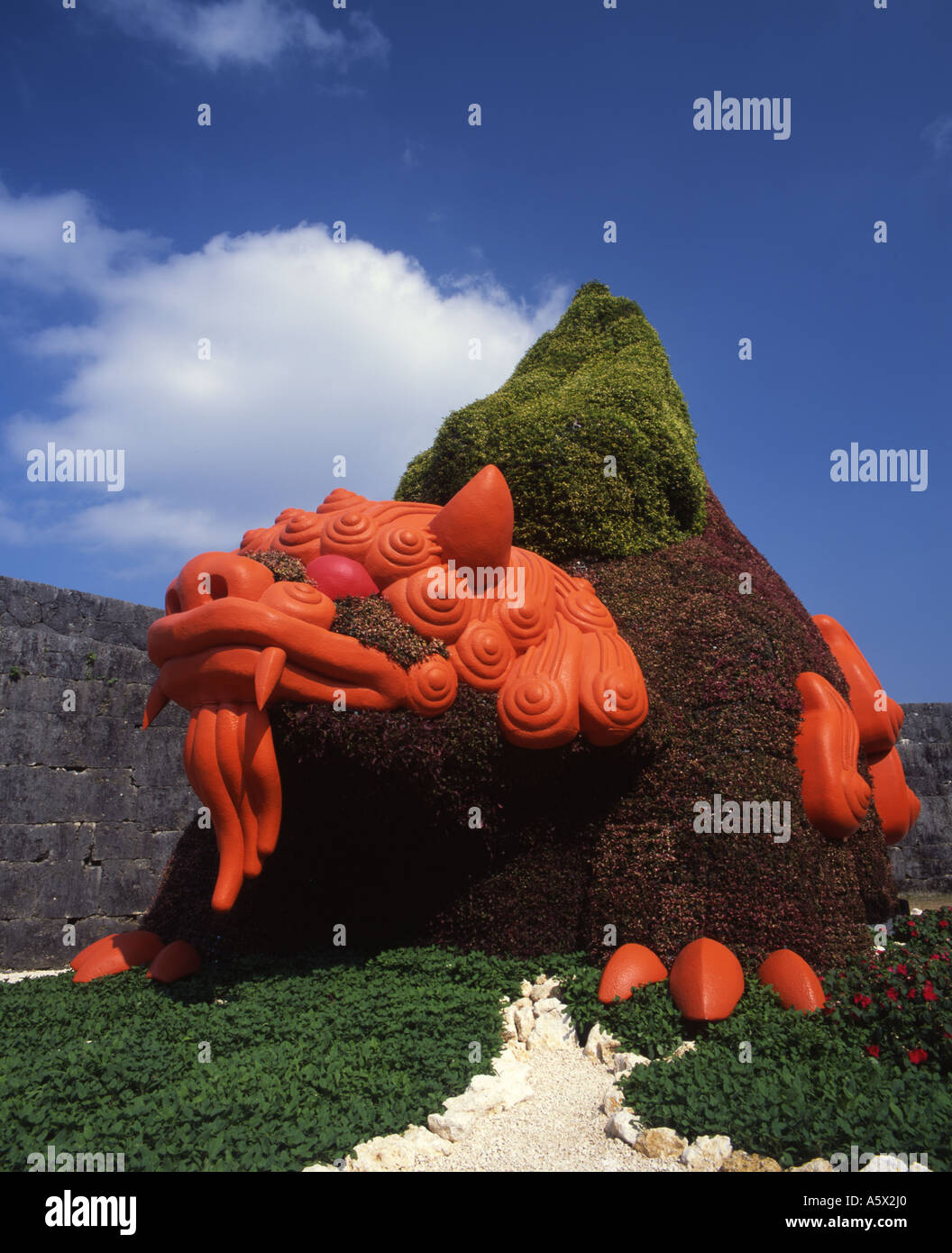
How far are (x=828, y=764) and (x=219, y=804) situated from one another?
10.4 ft

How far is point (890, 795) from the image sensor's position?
6.26 metres

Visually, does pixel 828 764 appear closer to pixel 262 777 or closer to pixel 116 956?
pixel 262 777

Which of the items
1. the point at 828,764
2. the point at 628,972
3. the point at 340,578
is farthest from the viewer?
the point at 828,764

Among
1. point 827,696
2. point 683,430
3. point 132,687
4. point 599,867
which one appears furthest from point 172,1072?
point 683,430

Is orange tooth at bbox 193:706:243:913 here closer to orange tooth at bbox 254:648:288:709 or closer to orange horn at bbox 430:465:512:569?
orange tooth at bbox 254:648:288:709

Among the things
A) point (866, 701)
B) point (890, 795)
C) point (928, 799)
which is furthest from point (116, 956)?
point (928, 799)

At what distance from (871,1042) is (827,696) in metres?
1.84

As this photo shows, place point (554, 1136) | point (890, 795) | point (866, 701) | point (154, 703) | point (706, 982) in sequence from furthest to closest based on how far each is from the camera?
point (890, 795) → point (866, 701) → point (154, 703) → point (706, 982) → point (554, 1136)

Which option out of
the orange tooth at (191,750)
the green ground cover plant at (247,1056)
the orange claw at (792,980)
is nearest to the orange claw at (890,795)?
the orange claw at (792,980)

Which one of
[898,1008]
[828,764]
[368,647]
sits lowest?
[898,1008]

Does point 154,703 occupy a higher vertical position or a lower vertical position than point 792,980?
higher

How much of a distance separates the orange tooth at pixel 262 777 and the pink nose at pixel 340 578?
0.69 meters

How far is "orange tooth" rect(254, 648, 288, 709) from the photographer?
145 inches

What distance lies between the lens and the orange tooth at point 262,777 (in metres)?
3.91
